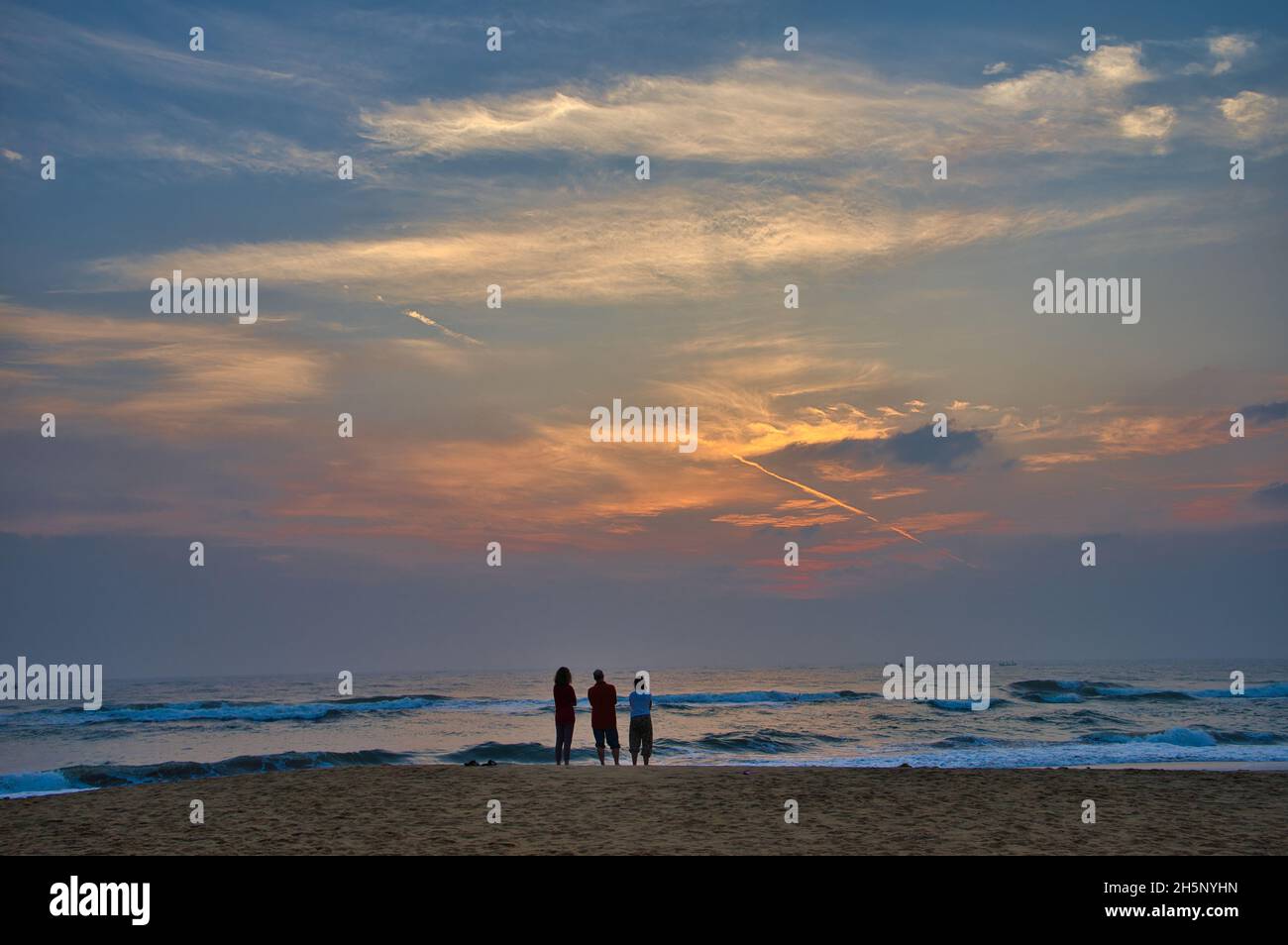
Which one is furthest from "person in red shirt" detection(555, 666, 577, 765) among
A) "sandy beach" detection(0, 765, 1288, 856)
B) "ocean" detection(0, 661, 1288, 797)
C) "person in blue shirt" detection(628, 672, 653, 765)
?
"ocean" detection(0, 661, 1288, 797)

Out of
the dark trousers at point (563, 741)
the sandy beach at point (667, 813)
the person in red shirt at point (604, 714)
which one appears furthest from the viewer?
the dark trousers at point (563, 741)

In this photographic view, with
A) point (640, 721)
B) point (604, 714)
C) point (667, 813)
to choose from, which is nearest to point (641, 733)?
point (640, 721)

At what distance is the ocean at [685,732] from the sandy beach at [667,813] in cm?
1209

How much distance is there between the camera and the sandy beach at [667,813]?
39.7 ft

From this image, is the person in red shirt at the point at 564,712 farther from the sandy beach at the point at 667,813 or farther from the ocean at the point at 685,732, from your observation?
the ocean at the point at 685,732

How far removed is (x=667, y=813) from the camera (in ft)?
46.4

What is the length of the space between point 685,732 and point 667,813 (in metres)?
31.1

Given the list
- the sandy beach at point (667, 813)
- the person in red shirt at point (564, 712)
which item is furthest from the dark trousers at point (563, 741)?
the sandy beach at point (667, 813)

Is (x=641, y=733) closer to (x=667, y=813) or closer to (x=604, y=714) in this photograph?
(x=604, y=714)
